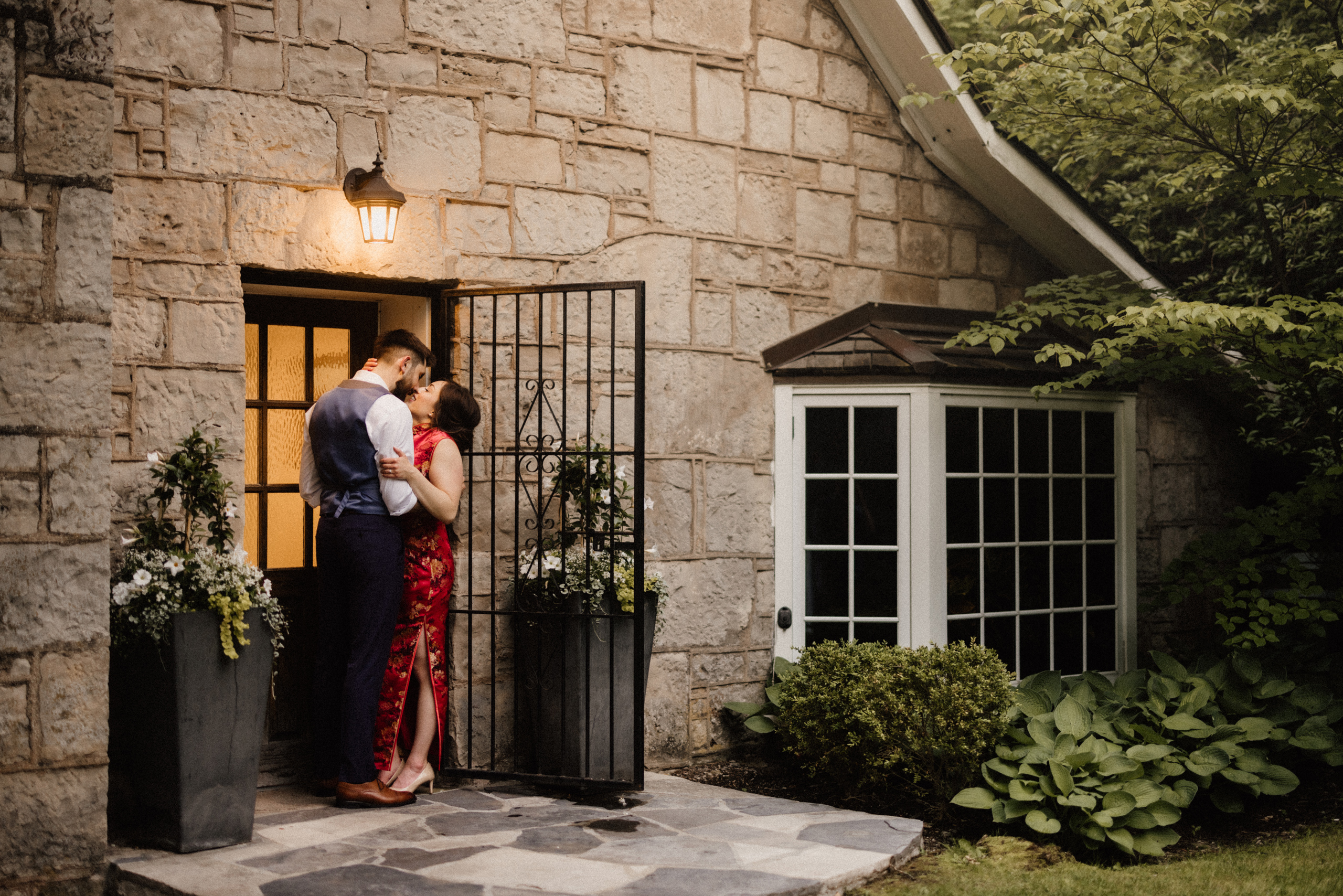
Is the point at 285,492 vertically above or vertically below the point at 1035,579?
above

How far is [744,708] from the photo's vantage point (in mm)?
6375

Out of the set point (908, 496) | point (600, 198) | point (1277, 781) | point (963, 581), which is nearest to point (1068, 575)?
point (963, 581)

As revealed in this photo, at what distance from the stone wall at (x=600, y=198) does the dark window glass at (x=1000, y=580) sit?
126 cm

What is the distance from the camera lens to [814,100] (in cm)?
688

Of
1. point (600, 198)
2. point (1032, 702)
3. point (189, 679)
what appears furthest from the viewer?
point (600, 198)

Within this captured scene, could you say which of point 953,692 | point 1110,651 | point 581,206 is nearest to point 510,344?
Answer: point 581,206

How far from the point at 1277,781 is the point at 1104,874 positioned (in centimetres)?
157

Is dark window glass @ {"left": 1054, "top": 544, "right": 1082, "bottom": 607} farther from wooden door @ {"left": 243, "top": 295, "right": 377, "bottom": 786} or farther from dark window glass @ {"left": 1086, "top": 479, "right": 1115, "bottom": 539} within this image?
wooden door @ {"left": 243, "top": 295, "right": 377, "bottom": 786}

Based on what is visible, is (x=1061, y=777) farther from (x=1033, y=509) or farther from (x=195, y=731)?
(x=195, y=731)

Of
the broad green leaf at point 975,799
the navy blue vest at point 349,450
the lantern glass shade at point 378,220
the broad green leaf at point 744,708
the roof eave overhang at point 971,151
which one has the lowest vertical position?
the broad green leaf at point 975,799

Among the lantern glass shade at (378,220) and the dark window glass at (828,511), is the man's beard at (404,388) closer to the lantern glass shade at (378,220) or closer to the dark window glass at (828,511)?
the lantern glass shade at (378,220)

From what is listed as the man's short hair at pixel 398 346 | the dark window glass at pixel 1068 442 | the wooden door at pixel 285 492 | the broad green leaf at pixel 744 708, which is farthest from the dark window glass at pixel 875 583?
the wooden door at pixel 285 492

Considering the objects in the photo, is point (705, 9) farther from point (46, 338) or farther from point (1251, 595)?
point (1251, 595)

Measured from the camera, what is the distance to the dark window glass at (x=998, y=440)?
6906 mm
